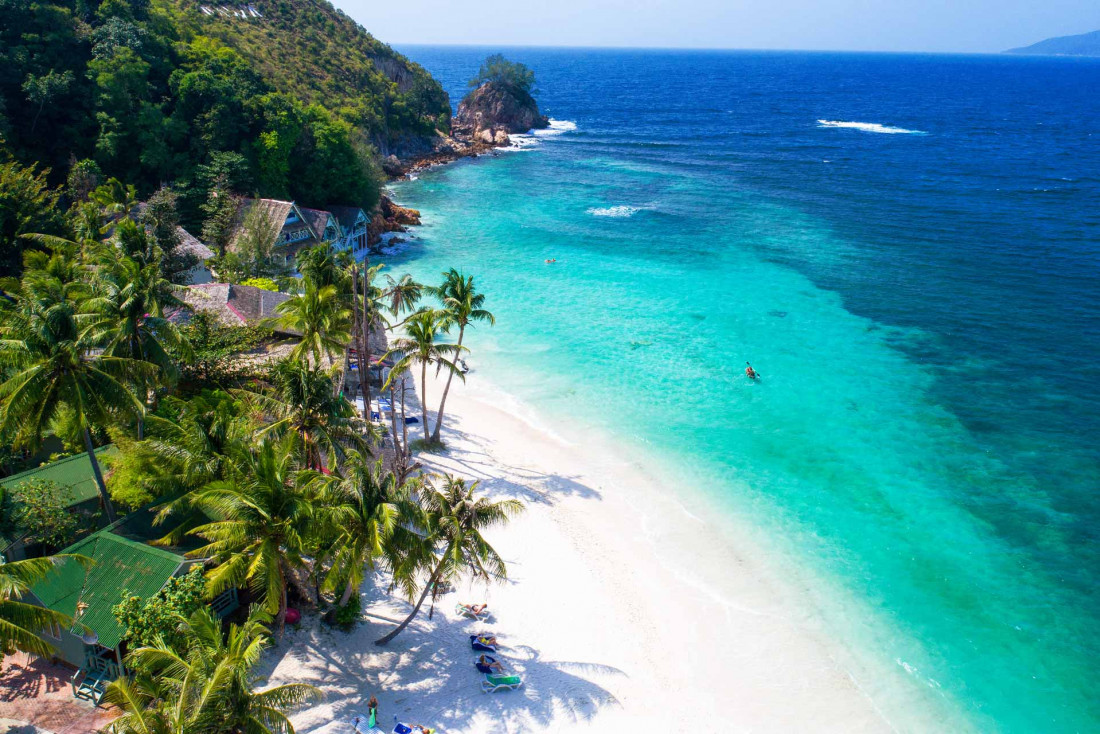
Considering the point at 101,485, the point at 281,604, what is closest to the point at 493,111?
the point at 101,485

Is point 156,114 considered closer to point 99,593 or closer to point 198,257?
point 198,257

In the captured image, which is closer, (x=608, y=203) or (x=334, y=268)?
(x=334, y=268)

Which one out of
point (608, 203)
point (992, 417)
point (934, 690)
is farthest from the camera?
point (608, 203)

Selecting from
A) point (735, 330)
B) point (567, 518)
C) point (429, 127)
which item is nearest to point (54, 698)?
point (567, 518)

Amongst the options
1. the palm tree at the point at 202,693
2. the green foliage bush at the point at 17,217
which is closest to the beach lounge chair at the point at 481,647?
the palm tree at the point at 202,693

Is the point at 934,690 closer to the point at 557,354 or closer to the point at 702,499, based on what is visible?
the point at 702,499

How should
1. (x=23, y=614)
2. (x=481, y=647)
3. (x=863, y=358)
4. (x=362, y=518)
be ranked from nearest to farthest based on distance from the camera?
(x=23, y=614) → (x=362, y=518) → (x=481, y=647) → (x=863, y=358)

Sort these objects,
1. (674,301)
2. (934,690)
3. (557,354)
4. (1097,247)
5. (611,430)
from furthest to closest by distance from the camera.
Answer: (1097,247) → (674,301) → (557,354) → (611,430) → (934,690)
